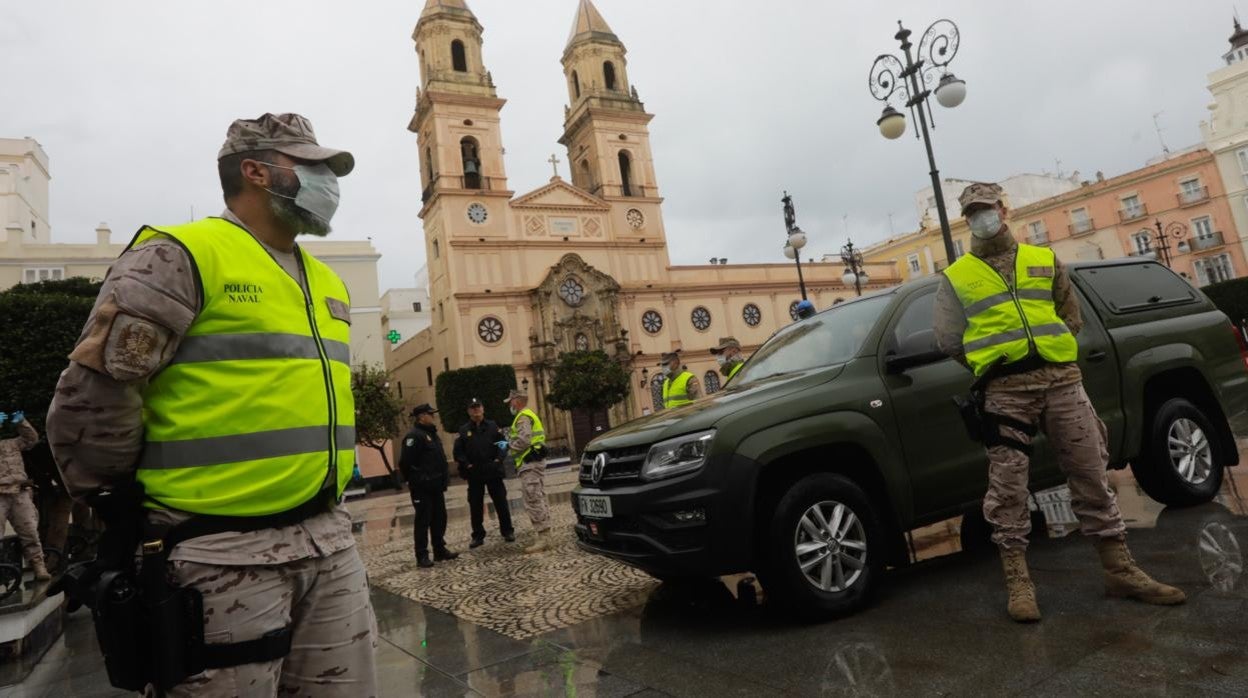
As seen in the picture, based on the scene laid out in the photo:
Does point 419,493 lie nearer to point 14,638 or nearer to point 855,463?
point 14,638

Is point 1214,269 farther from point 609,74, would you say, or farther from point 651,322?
point 609,74

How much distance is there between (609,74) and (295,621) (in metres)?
45.5

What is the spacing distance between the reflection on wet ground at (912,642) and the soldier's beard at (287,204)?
7.89 feet

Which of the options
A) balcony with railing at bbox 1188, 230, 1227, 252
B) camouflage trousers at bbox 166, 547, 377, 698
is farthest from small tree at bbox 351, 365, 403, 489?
balcony with railing at bbox 1188, 230, 1227, 252

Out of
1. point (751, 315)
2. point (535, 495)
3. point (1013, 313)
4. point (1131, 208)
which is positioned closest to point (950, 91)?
point (1013, 313)

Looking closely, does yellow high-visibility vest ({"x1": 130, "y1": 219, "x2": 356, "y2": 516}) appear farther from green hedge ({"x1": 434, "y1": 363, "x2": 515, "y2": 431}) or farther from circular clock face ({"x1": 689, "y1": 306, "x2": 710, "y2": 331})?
circular clock face ({"x1": 689, "y1": 306, "x2": 710, "y2": 331})

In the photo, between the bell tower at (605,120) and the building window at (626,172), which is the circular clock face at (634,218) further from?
the building window at (626,172)

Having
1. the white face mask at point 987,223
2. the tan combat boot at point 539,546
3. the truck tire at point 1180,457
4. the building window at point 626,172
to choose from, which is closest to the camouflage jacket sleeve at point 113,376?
the white face mask at point 987,223

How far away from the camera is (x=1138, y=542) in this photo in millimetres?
4418

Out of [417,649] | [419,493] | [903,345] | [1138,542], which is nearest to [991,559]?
[1138,542]

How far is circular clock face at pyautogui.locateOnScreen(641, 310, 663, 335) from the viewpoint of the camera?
39688mm

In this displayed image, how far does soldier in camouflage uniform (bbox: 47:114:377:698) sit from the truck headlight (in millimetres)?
2082

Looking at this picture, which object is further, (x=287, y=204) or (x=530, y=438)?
(x=530, y=438)

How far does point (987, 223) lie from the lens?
3.74 metres
